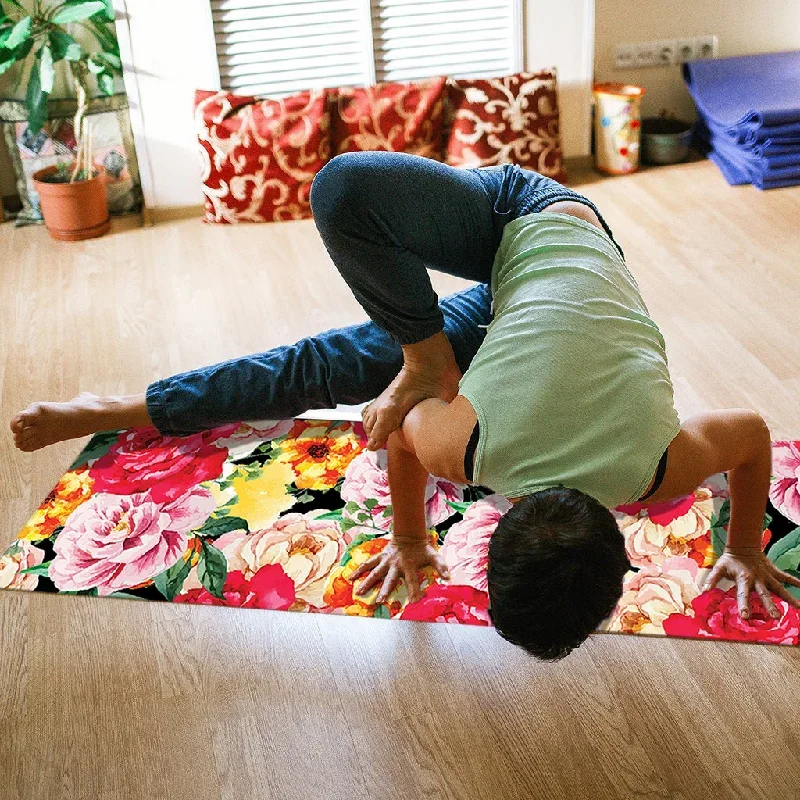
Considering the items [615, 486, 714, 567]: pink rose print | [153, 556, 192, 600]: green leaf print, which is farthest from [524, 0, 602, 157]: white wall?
[153, 556, 192, 600]: green leaf print

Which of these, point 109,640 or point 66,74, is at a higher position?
point 66,74

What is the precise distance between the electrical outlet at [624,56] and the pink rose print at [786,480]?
199 cm

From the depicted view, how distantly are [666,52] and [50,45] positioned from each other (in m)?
2.08

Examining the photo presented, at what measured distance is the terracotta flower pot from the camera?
3.21m

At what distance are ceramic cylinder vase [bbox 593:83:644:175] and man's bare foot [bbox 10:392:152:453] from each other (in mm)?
2086

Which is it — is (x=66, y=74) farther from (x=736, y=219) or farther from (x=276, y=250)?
(x=736, y=219)

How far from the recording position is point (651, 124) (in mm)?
3697

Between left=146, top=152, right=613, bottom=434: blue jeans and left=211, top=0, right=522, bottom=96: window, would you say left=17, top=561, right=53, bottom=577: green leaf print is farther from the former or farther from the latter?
left=211, top=0, right=522, bottom=96: window

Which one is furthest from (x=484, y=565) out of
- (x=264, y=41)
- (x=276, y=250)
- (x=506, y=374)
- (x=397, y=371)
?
(x=264, y=41)

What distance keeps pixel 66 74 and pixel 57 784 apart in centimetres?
254

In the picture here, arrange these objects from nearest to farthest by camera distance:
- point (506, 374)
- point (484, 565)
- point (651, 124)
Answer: point (506, 374)
point (484, 565)
point (651, 124)

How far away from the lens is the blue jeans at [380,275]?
1561 mm

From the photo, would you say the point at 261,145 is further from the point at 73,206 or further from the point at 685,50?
the point at 685,50

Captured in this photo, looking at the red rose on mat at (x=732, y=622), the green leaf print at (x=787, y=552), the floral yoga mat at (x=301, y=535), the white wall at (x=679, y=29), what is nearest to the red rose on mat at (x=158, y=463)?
the floral yoga mat at (x=301, y=535)
